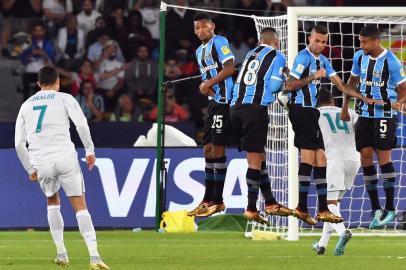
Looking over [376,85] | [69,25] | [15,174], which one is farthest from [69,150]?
[69,25]

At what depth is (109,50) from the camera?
948 inches

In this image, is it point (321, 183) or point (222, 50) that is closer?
point (222, 50)

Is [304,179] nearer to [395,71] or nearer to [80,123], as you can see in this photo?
[395,71]

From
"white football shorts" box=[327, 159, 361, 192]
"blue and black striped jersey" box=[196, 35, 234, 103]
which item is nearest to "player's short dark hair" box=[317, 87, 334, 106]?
"white football shorts" box=[327, 159, 361, 192]

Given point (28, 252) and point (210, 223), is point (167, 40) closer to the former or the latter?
point (210, 223)

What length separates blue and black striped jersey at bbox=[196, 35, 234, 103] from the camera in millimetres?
14453

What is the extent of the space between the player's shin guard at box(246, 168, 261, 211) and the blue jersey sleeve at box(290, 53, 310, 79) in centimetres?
112

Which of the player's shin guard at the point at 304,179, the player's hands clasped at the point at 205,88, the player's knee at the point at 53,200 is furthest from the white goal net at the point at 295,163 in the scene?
the player's knee at the point at 53,200

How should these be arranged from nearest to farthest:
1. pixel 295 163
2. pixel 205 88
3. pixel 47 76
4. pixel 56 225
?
pixel 47 76 → pixel 56 225 → pixel 205 88 → pixel 295 163

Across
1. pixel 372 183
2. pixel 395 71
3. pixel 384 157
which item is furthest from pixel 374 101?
pixel 372 183

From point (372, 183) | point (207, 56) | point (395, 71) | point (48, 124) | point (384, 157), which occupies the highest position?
point (207, 56)

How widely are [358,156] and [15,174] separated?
221 inches

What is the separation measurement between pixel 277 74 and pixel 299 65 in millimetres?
303

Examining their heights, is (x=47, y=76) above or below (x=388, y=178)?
above
